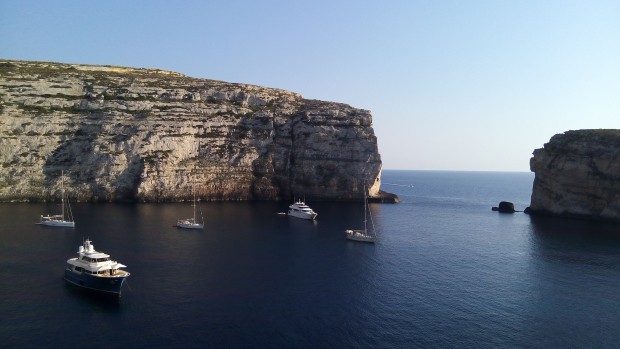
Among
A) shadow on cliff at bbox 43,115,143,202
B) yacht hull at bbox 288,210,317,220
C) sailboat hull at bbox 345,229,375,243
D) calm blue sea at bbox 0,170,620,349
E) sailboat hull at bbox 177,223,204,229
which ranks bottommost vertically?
calm blue sea at bbox 0,170,620,349

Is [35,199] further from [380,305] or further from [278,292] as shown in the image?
[380,305]

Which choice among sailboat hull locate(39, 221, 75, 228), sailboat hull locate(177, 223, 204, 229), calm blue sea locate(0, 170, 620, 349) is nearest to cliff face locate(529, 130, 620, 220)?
calm blue sea locate(0, 170, 620, 349)

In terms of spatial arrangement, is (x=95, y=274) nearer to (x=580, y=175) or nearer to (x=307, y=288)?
(x=307, y=288)

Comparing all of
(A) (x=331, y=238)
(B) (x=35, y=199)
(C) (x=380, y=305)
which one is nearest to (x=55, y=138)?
(B) (x=35, y=199)

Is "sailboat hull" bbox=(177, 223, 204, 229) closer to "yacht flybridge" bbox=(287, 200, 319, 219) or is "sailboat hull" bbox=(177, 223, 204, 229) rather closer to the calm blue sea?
the calm blue sea

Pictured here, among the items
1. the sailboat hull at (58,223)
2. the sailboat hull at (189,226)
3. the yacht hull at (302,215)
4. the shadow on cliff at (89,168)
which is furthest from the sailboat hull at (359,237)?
the shadow on cliff at (89,168)

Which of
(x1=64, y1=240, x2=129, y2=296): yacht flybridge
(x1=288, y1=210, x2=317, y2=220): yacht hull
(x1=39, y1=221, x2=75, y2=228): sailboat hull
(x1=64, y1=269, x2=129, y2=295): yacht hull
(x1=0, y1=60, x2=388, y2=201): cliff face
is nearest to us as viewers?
(x1=64, y1=269, x2=129, y2=295): yacht hull
